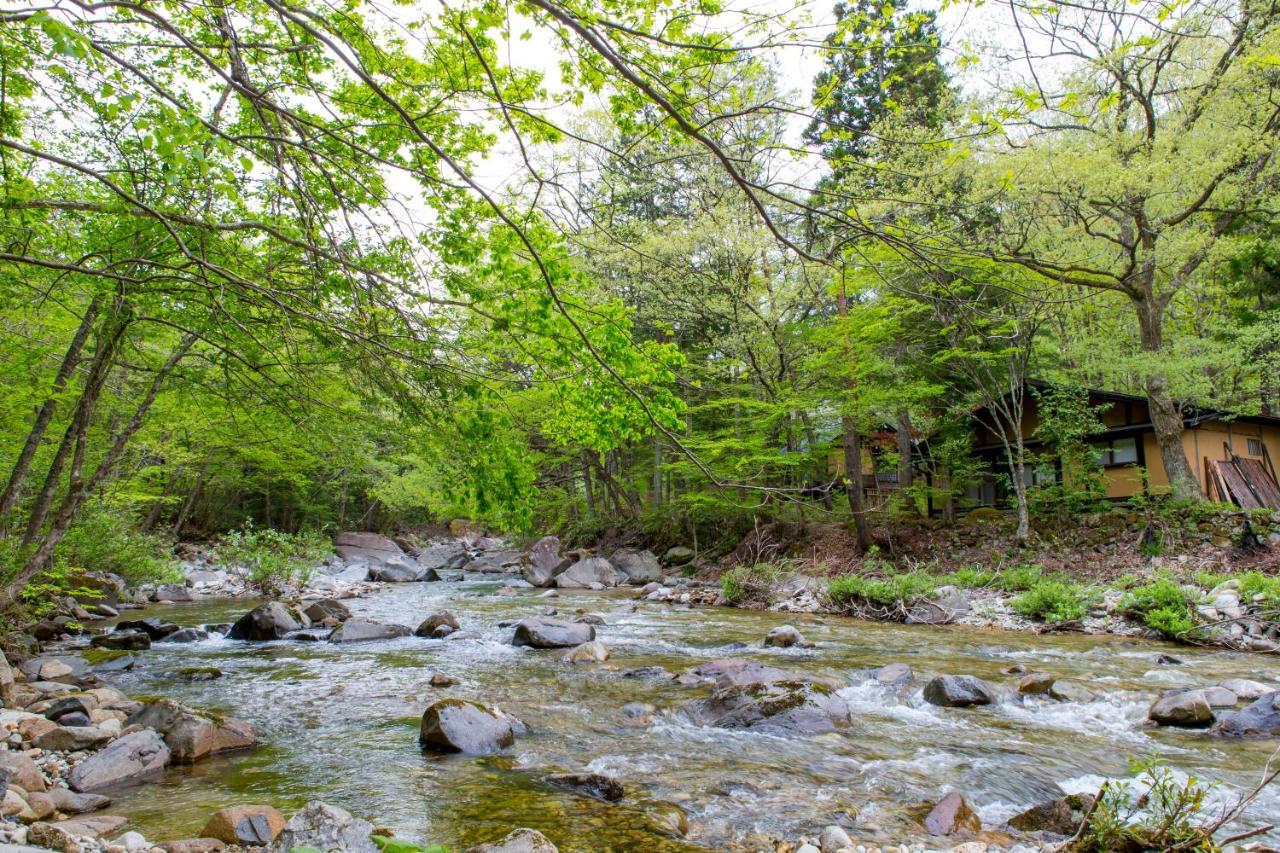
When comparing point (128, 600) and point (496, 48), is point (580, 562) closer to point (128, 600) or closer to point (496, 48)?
point (128, 600)

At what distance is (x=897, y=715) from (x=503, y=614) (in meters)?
9.69

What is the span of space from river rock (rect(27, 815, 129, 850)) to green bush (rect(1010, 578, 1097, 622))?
12545mm

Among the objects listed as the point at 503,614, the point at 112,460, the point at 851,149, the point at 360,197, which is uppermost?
the point at 851,149

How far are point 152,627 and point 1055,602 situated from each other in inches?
578

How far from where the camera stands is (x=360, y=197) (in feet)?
18.1

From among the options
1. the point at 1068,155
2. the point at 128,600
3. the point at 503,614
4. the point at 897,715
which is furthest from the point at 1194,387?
the point at 128,600

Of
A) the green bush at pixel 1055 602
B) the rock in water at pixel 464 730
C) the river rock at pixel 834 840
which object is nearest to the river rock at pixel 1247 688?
the green bush at pixel 1055 602

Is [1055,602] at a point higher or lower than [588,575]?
higher

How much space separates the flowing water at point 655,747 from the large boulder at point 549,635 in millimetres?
368

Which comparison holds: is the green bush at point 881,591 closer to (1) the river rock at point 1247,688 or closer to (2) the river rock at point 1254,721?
(1) the river rock at point 1247,688

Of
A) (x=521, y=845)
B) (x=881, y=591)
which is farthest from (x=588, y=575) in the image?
(x=521, y=845)

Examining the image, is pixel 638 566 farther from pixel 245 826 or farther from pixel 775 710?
pixel 245 826

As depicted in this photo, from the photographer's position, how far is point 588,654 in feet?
32.5

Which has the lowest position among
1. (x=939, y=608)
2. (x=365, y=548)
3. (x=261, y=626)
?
(x=939, y=608)
